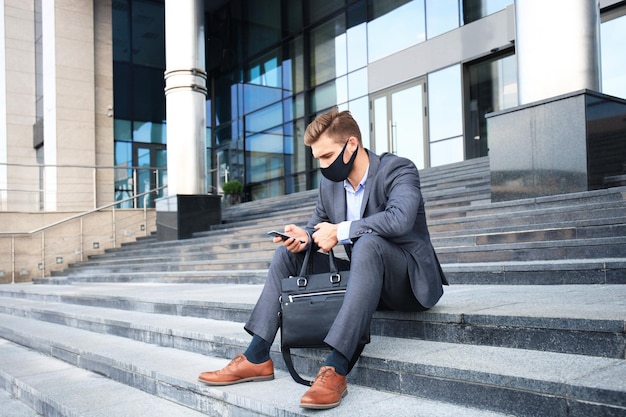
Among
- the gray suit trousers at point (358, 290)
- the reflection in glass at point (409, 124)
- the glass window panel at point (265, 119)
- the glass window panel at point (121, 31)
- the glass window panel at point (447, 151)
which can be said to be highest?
the glass window panel at point (121, 31)

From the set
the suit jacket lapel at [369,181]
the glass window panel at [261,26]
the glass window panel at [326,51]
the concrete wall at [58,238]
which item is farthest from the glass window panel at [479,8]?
the suit jacket lapel at [369,181]

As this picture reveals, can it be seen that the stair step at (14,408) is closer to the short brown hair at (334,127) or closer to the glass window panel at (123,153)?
the short brown hair at (334,127)

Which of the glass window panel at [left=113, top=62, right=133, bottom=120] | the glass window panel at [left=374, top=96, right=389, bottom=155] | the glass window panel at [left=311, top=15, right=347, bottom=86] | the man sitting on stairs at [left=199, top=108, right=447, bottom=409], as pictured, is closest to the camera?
the man sitting on stairs at [left=199, top=108, right=447, bottom=409]

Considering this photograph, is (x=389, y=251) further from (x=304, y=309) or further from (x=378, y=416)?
(x=378, y=416)

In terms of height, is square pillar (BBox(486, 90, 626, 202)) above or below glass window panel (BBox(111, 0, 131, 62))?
below

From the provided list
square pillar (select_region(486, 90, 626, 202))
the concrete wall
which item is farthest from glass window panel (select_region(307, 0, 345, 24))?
square pillar (select_region(486, 90, 626, 202))

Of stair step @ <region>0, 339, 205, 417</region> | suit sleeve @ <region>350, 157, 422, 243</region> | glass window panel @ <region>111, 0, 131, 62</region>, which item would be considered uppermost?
glass window panel @ <region>111, 0, 131, 62</region>

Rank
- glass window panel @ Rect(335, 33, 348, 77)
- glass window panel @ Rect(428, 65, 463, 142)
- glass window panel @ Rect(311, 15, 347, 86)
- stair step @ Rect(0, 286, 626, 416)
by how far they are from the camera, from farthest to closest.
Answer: glass window panel @ Rect(311, 15, 347, 86) < glass window panel @ Rect(335, 33, 348, 77) < glass window panel @ Rect(428, 65, 463, 142) < stair step @ Rect(0, 286, 626, 416)

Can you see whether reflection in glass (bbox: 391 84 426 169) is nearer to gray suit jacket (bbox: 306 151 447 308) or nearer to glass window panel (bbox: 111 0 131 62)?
glass window panel (bbox: 111 0 131 62)

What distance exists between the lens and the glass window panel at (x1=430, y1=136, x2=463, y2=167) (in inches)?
564

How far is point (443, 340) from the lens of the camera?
3145 mm

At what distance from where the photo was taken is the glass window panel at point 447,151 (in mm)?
14328

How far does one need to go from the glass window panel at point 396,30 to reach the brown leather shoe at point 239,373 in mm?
13938

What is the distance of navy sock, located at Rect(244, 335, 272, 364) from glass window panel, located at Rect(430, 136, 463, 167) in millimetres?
11893
